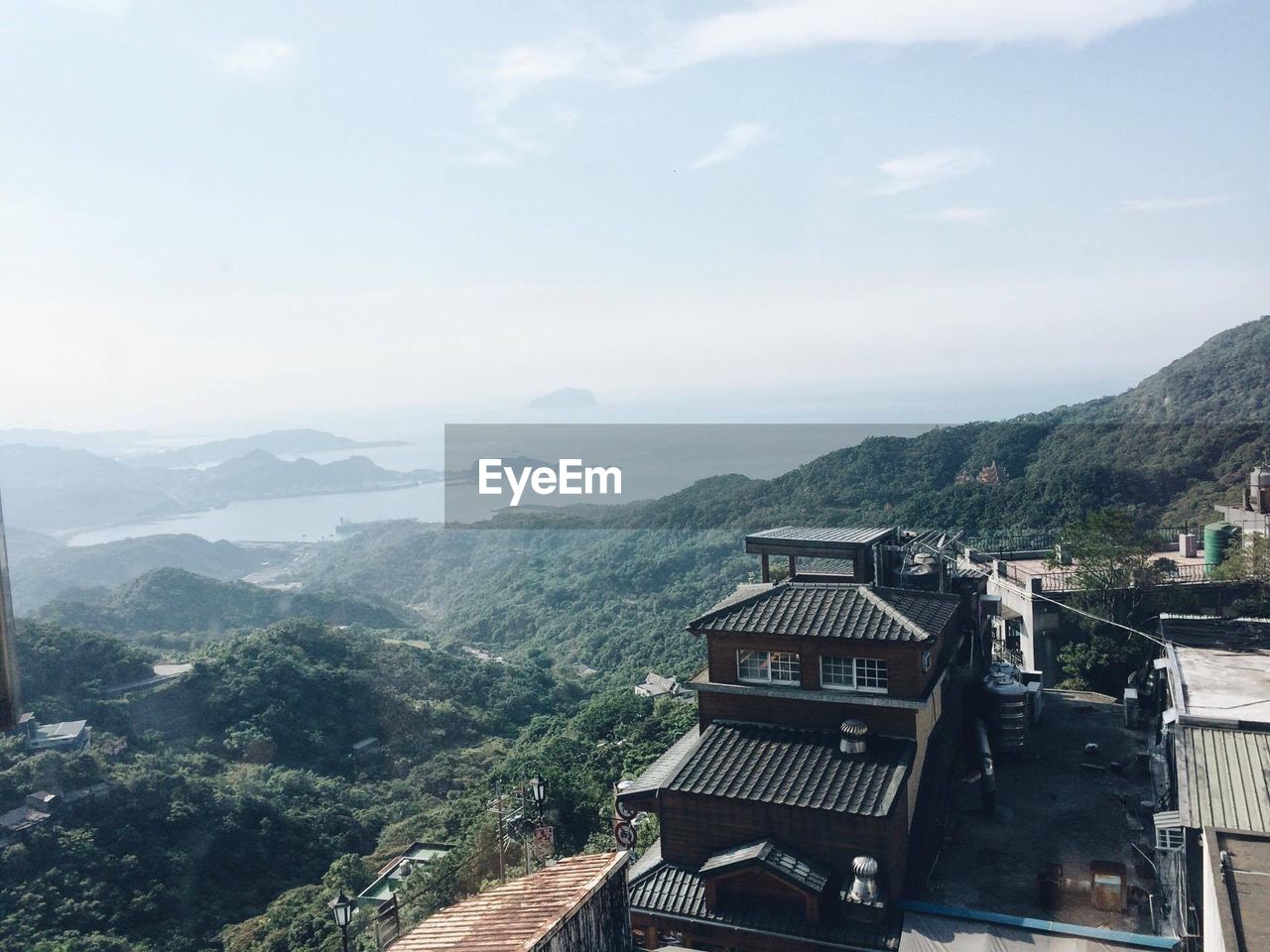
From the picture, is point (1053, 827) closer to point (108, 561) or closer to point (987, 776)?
point (987, 776)

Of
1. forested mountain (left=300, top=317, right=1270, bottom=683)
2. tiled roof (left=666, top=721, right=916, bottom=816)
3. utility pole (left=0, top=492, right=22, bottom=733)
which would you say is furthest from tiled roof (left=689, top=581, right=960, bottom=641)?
forested mountain (left=300, top=317, right=1270, bottom=683)

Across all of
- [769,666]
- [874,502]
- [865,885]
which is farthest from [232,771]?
[874,502]

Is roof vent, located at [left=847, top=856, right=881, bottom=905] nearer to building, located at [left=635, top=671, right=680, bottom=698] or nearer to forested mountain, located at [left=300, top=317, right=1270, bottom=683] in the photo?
forested mountain, located at [left=300, top=317, right=1270, bottom=683]

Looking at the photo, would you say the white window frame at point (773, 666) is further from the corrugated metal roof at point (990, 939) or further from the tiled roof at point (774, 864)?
the corrugated metal roof at point (990, 939)

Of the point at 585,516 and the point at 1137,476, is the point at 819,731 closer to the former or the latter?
the point at 1137,476

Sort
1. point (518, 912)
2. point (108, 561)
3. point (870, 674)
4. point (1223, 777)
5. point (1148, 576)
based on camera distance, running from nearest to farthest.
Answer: point (518, 912) < point (1223, 777) < point (870, 674) < point (1148, 576) < point (108, 561)

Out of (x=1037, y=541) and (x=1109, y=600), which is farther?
(x=1037, y=541)

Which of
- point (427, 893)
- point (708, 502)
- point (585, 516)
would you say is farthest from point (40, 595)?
point (427, 893)
